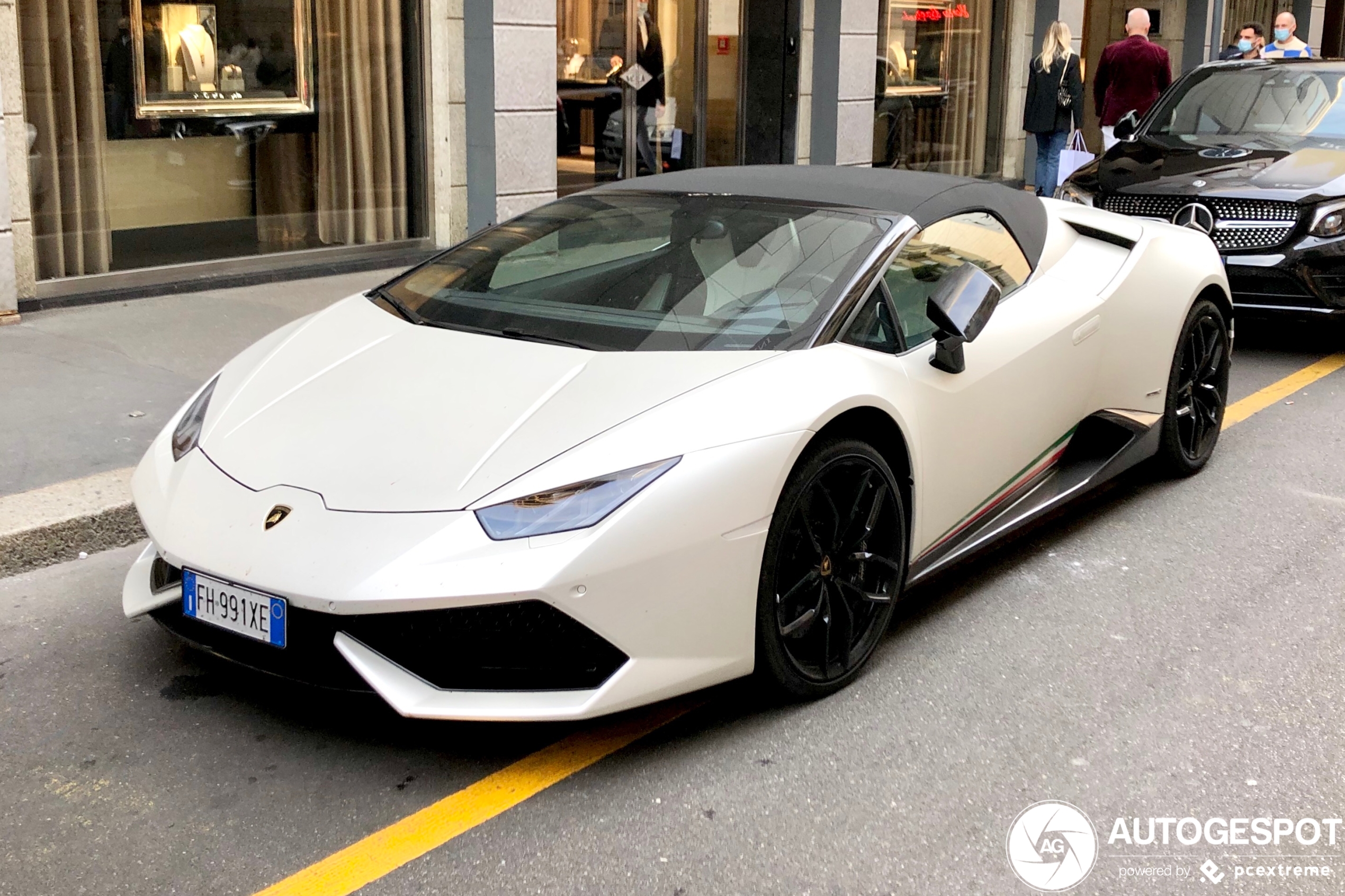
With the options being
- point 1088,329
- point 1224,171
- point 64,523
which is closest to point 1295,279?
point 1224,171

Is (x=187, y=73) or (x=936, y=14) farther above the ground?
(x=936, y=14)

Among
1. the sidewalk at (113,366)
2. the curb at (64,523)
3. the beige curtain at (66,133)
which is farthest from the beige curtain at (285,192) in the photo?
the curb at (64,523)

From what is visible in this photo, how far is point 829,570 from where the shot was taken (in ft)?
11.8

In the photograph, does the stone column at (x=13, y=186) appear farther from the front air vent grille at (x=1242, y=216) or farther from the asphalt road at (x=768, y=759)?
the front air vent grille at (x=1242, y=216)

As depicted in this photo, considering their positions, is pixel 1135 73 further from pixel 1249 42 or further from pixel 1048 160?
pixel 1249 42

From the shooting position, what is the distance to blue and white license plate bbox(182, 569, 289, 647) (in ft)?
10.1

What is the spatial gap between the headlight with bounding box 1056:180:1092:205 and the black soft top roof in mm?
3800

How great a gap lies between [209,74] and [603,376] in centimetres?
657

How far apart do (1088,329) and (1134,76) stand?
28.5 feet

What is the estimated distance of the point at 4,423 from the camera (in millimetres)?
5742

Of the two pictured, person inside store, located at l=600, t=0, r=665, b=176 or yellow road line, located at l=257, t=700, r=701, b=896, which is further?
person inside store, located at l=600, t=0, r=665, b=176

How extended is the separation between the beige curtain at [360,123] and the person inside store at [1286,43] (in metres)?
8.19

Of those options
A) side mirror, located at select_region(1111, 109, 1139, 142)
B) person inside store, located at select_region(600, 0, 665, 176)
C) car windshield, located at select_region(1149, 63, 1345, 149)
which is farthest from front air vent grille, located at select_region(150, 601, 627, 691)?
person inside store, located at select_region(600, 0, 665, 176)

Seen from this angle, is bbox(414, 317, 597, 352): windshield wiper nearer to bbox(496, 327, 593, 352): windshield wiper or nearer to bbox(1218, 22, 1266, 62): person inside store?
bbox(496, 327, 593, 352): windshield wiper
